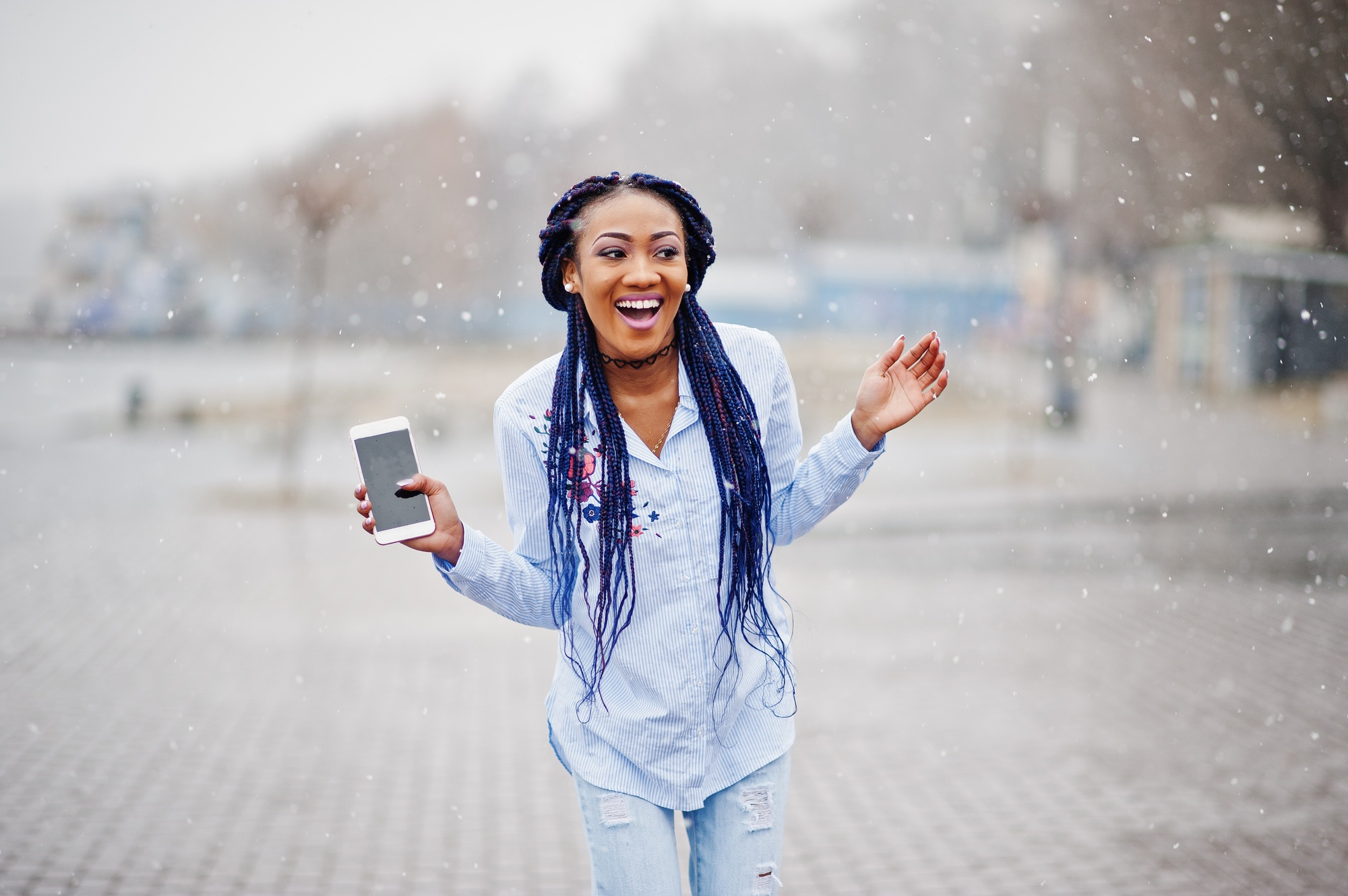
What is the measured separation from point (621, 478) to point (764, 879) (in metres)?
0.68

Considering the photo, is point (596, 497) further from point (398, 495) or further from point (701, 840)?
point (701, 840)

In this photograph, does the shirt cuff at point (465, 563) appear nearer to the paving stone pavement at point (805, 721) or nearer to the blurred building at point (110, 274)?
the paving stone pavement at point (805, 721)

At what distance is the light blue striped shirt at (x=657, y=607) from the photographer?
6.38ft

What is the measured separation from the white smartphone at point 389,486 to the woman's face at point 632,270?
1.19ft

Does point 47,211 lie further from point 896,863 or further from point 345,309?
point 896,863

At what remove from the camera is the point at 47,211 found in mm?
32375

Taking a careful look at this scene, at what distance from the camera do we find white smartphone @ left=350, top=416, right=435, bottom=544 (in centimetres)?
184

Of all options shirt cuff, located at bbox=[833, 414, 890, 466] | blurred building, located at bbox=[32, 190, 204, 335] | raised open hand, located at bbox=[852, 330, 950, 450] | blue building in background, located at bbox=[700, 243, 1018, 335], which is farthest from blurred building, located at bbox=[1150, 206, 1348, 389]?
blurred building, located at bbox=[32, 190, 204, 335]

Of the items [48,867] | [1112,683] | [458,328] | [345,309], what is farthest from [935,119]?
[48,867]

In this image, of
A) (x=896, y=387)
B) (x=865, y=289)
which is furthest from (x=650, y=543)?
(x=865, y=289)

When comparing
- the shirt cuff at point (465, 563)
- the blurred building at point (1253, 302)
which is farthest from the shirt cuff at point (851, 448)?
the blurred building at point (1253, 302)

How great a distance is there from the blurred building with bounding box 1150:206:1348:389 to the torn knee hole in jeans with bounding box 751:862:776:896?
17.8 metres

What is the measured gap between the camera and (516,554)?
6.59 ft

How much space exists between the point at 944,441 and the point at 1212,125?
6291mm
